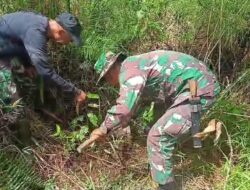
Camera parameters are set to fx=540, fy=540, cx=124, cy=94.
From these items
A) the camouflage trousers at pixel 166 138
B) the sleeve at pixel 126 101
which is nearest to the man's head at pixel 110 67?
the sleeve at pixel 126 101

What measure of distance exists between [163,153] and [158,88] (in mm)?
475

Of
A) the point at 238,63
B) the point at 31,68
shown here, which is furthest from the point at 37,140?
the point at 238,63

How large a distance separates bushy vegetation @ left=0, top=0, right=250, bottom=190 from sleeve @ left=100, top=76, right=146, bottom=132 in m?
0.66

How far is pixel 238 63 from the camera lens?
5273mm

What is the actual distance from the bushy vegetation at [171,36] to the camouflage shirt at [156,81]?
55cm

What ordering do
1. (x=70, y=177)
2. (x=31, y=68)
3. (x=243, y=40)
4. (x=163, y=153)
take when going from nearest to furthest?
(x=163, y=153) → (x=70, y=177) → (x=31, y=68) → (x=243, y=40)

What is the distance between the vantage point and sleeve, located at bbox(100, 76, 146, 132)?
371 centimetres

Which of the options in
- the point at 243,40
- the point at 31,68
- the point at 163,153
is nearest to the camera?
the point at 163,153

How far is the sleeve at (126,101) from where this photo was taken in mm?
3715

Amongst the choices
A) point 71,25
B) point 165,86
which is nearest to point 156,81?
point 165,86

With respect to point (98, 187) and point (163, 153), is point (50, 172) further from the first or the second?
point (163, 153)

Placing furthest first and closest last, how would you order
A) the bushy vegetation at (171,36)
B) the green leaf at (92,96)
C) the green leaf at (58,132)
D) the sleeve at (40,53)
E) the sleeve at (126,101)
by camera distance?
1. the bushy vegetation at (171,36)
2. the green leaf at (92,96)
3. the green leaf at (58,132)
4. the sleeve at (40,53)
5. the sleeve at (126,101)

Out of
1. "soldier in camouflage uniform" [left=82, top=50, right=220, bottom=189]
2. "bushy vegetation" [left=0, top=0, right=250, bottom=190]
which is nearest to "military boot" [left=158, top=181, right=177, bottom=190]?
"soldier in camouflage uniform" [left=82, top=50, right=220, bottom=189]

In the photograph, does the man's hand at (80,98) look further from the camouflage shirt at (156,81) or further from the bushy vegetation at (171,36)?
the camouflage shirt at (156,81)
